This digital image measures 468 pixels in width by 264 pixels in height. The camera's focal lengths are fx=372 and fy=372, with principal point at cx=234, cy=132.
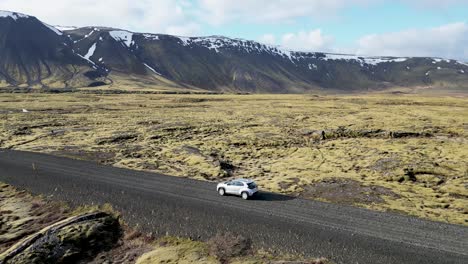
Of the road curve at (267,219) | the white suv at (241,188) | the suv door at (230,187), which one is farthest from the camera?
the suv door at (230,187)

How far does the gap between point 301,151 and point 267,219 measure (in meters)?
31.1

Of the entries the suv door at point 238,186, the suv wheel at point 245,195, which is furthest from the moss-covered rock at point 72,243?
the suv wheel at point 245,195

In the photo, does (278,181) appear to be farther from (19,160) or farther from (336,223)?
(19,160)

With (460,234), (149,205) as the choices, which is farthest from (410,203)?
(149,205)

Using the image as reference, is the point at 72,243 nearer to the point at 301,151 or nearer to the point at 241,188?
the point at 241,188

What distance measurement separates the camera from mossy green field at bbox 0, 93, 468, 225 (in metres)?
37.7

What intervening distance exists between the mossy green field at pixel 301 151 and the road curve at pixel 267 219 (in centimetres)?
399

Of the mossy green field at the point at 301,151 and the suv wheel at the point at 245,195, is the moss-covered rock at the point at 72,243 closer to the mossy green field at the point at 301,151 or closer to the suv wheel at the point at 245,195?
the suv wheel at the point at 245,195

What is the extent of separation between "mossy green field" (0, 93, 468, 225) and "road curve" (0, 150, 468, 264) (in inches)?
157

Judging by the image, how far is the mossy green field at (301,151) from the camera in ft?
124

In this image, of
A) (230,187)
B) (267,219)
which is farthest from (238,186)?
(267,219)

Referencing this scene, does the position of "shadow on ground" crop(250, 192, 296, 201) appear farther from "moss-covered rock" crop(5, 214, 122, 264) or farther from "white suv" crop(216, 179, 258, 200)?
"moss-covered rock" crop(5, 214, 122, 264)

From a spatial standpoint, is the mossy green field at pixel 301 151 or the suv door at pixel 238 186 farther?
the mossy green field at pixel 301 151

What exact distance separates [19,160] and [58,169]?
9666 millimetres
